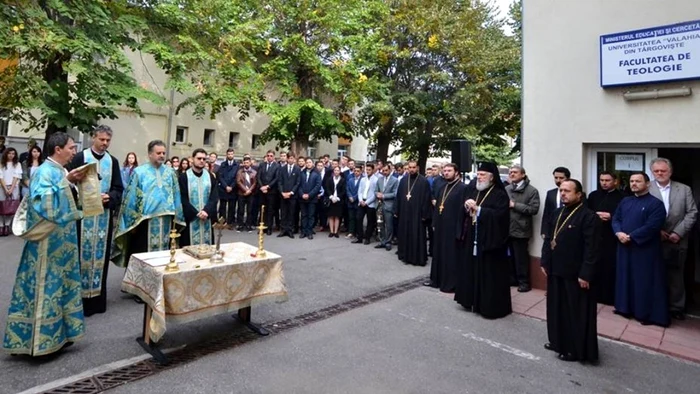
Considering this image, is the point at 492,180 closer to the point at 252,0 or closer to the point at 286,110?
the point at 286,110

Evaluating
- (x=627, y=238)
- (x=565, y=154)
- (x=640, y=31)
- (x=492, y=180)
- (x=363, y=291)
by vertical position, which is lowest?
(x=363, y=291)

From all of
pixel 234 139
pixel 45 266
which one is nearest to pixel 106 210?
pixel 45 266

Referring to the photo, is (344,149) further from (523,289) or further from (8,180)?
(523,289)

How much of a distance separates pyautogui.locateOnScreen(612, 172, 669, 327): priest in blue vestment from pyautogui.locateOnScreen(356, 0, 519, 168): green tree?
1205cm

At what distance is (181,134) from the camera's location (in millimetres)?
21266

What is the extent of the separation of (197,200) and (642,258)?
6.20 m

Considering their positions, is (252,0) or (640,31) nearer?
(640,31)

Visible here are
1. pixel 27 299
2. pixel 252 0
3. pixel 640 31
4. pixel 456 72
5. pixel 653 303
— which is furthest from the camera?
pixel 456 72

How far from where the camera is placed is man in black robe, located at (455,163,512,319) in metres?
5.40

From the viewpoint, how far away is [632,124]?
5.80m

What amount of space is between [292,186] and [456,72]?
36.1 ft

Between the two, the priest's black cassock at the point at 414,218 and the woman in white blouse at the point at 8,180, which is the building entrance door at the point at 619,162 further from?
the woman in white blouse at the point at 8,180

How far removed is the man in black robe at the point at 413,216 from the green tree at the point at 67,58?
653 centimetres

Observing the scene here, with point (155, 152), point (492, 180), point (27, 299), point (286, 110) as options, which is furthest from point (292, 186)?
point (27, 299)
